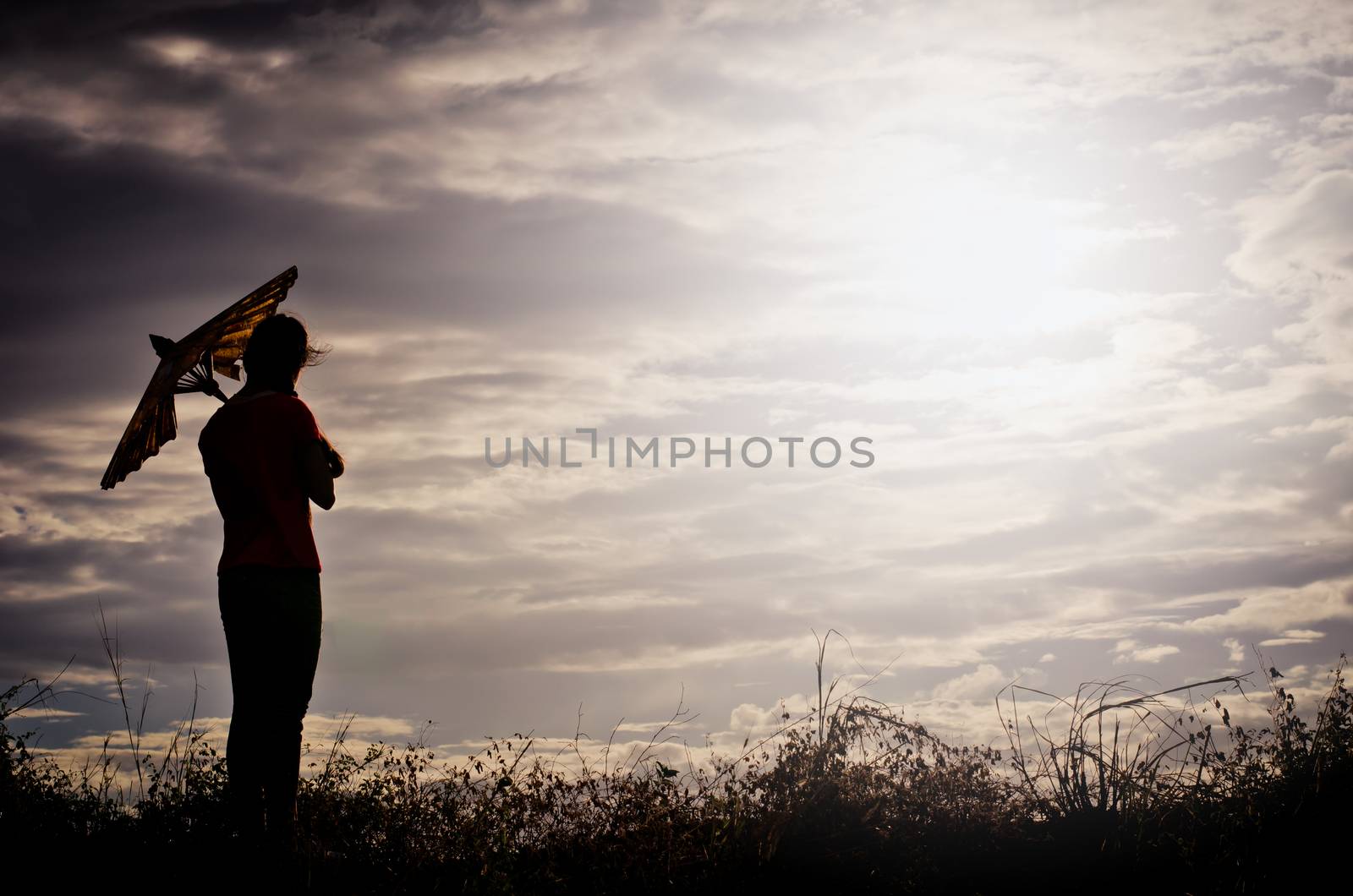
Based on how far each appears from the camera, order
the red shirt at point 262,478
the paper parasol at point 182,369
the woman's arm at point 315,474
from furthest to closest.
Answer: the paper parasol at point 182,369, the woman's arm at point 315,474, the red shirt at point 262,478

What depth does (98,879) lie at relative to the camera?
514 centimetres

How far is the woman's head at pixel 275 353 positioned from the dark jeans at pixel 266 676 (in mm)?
1110

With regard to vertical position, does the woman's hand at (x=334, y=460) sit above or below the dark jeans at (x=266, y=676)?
above

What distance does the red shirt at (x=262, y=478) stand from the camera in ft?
17.3

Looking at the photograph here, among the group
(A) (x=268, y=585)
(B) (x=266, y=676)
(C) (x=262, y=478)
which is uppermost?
(C) (x=262, y=478)

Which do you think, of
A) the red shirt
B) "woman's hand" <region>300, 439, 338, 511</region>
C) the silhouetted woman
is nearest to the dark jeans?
the silhouetted woman

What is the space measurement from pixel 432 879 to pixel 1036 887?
3725mm

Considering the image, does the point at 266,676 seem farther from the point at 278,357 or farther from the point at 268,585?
the point at 278,357

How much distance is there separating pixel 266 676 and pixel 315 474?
1.06 meters

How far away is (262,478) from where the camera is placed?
17.6ft

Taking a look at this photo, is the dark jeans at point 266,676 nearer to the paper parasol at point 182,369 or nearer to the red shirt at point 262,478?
the red shirt at point 262,478

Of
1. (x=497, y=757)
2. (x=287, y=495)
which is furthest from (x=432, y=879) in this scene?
(x=287, y=495)

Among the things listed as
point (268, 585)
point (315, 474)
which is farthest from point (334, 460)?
point (268, 585)

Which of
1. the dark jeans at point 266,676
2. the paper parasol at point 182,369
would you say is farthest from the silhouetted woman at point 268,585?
the paper parasol at point 182,369
